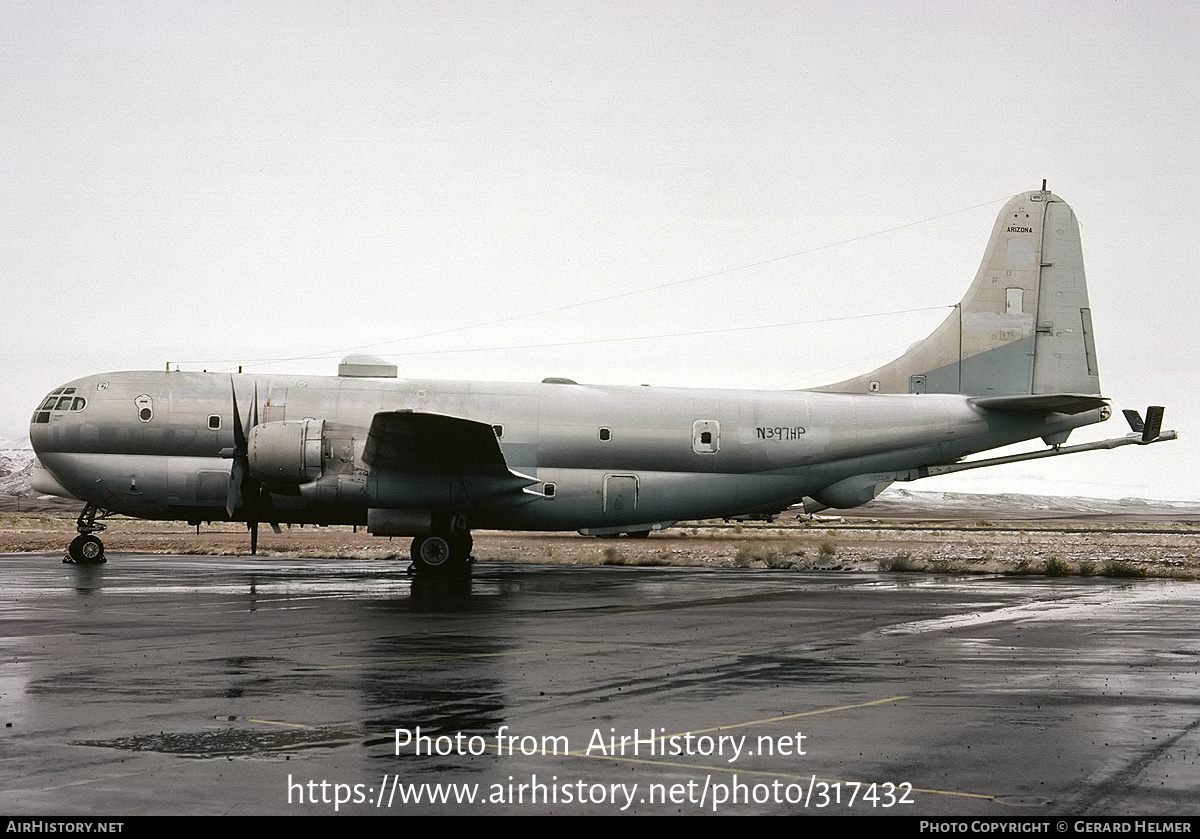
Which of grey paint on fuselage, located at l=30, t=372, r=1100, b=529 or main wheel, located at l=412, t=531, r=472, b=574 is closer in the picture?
main wheel, located at l=412, t=531, r=472, b=574

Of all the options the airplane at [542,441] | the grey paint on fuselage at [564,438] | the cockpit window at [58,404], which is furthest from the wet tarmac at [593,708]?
the cockpit window at [58,404]

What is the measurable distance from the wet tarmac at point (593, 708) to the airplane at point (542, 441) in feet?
22.8

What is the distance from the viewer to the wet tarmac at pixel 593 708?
278 inches

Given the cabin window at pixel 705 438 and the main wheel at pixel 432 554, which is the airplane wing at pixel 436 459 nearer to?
the main wheel at pixel 432 554

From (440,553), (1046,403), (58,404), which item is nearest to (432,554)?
(440,553)

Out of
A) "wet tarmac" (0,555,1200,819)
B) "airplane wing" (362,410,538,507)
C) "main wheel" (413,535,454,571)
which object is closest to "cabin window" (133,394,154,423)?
"airplane wing" (362,410,538,507)

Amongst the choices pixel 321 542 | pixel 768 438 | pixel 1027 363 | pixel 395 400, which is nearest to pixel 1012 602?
pixel 768 438

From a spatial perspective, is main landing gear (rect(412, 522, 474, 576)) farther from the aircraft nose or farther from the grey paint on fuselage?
the aircraft nose

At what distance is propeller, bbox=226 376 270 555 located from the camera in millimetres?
26703

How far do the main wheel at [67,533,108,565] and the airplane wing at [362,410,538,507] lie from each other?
898 cm

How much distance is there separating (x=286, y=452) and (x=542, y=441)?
649 centimetres

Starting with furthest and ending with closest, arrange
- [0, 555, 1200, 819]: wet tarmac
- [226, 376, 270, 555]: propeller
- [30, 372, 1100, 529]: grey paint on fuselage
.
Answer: [30, 372, 1100, 529]: grey paint on fuselage, [226, 376, 270, 555]: propeller, [0, 555, 1200, 819]: wet tarmac

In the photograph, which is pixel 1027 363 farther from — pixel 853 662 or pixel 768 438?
pixel 853 662

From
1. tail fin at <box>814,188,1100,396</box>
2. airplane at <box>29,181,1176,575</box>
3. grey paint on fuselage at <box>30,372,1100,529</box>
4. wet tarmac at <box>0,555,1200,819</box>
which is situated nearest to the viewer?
wet tarmac at <box>0,555,1200,819</box>
